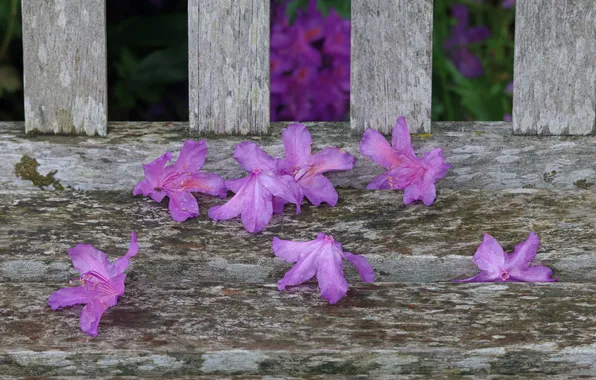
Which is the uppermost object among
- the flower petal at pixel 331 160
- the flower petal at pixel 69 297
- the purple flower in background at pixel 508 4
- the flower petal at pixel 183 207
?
the purple flower in background at pixel 508 4

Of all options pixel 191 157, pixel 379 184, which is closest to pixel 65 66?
pixel 191 157

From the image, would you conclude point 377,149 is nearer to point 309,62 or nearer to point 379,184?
Result: point 379,184

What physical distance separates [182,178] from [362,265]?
0.49 meters

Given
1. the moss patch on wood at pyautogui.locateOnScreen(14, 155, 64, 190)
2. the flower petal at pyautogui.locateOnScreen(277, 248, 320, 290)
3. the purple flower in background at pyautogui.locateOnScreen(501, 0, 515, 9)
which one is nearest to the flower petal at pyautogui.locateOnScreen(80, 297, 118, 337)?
the flower petal at pyautogui.locateOnScreen(277, 248, 320, 290)

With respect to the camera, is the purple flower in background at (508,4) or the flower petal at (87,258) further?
Answer: the purple flower in background at (508,4)

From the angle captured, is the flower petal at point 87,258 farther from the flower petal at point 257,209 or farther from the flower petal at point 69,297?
the flower petal at point 257,209

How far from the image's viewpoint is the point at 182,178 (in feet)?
6.35

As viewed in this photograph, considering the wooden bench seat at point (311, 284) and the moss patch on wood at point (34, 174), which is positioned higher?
the moss patch on wood at point (34, 174)

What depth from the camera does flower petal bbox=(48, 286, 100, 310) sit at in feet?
4.81

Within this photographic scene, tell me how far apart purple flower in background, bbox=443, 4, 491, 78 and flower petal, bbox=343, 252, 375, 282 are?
1965mm

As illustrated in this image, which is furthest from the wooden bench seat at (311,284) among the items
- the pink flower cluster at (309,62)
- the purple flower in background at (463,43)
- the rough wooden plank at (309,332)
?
the purple flower in background at (463,43)

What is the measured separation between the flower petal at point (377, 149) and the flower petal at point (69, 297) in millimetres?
677

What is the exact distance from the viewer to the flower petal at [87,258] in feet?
5.11

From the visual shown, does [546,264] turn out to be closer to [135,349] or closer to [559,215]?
[559,215]
